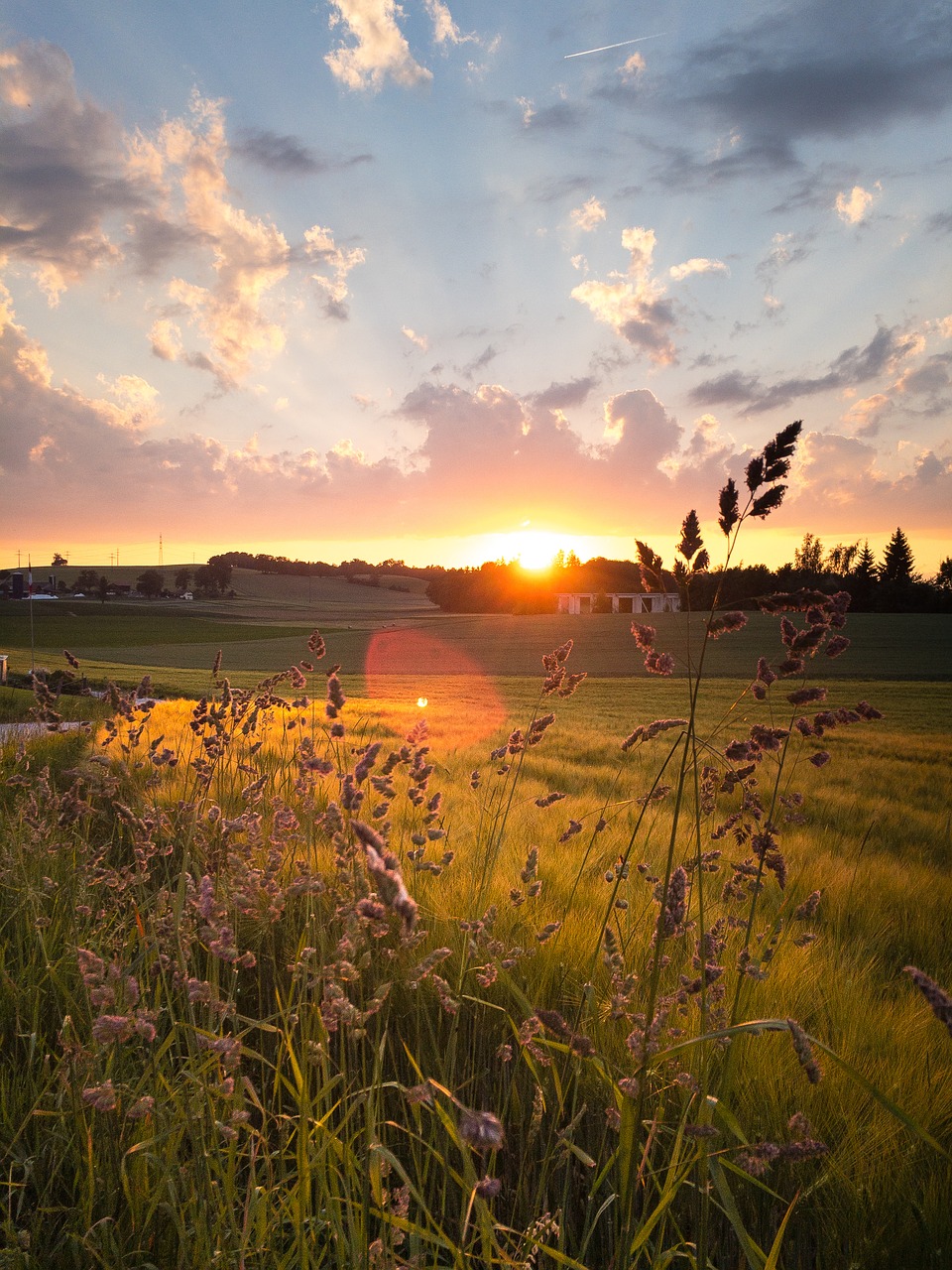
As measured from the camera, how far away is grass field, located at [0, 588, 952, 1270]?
1.60 meters

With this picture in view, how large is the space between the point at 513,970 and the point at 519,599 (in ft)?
245

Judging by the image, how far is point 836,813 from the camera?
19.6ft

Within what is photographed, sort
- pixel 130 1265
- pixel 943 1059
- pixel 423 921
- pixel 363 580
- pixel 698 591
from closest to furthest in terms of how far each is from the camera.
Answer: pixel 130 1265 < pixel 698 591 < pixel 943 1059 < pixel 423 921 < pixel 363 580

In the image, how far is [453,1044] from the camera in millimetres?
1975

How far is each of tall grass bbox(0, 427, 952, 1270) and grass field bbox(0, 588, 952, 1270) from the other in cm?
2

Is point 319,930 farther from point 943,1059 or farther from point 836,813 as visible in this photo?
point 836,813

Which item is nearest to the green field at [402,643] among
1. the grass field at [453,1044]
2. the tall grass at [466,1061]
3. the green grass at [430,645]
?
the green grass at [430,645]

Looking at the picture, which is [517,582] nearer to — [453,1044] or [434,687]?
[434,687]

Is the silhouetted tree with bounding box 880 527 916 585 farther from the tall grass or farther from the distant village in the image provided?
the tall grass

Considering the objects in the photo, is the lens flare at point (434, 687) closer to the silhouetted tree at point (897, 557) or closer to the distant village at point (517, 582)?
the distant village at point (517, 582)

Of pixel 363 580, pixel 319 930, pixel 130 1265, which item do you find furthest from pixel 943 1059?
pixel 363 580

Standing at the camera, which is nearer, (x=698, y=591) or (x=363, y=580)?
(x=698, y=591)

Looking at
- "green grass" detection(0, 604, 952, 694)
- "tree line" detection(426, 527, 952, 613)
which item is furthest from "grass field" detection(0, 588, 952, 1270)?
"tree line" detection(426, 527, 952, 613)

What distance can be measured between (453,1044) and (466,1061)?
554 millimetres
